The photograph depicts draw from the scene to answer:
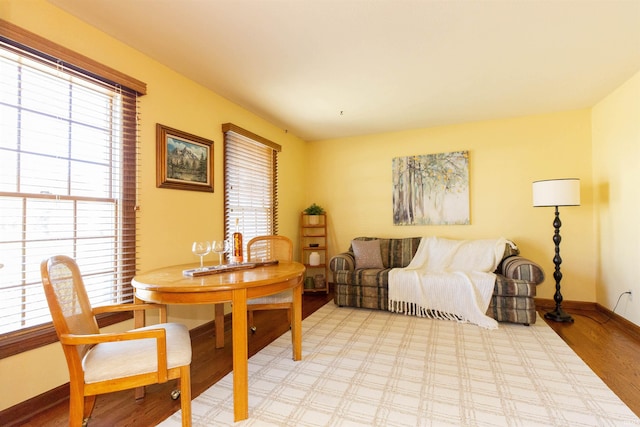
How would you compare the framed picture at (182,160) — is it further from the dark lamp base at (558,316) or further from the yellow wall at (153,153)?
the dark lamp base at (558,316)

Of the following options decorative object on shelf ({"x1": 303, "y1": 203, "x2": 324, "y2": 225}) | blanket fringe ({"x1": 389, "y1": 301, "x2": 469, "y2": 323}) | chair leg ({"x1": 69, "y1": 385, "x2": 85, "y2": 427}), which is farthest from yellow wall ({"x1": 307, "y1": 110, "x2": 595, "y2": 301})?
chair leg ({"x1": 69, "y1": 385, "x2": 85, "y2": 427})

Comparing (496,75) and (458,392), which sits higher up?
(496,75)

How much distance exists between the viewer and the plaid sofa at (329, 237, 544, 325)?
9.29 ft

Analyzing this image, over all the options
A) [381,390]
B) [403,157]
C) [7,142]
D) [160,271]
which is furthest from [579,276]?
[7,142]

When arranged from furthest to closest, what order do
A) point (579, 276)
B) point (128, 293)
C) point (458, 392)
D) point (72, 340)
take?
point (579, 276) < point (128, 293) < point (458, 392) < point (72, 340)

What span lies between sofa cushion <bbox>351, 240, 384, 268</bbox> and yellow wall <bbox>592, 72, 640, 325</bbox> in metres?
2.42

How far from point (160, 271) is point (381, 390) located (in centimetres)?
168

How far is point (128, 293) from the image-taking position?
6.95 feet

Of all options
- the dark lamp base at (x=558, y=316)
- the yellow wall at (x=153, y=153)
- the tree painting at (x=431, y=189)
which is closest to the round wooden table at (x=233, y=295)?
the yellow wall at (x=153, y=153)

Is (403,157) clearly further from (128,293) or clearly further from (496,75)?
(128,293)

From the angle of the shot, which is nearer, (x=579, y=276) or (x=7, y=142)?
(x=7, y=142)

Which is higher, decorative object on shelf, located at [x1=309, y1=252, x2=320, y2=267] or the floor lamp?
the floor lamp

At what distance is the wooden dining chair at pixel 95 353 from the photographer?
46.2 inches

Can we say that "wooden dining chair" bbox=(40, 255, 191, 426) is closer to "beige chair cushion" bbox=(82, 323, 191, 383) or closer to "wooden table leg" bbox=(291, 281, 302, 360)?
"beige chair cushion" bbox=(82, 323, 191, 383)
